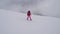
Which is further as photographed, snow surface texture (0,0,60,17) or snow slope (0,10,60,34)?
snow surface texture (0,0,60,17)

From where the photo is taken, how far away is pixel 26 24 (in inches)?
27.7

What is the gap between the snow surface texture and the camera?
84 cm

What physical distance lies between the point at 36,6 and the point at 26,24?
0.84ft

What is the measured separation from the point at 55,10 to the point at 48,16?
0.10 meters

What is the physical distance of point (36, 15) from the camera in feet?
2.59

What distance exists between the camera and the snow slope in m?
0.66

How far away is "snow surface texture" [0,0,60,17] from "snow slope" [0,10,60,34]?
10cm

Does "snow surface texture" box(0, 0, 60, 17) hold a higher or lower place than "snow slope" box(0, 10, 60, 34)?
higher

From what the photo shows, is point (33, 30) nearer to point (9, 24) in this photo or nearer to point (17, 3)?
point (9, 24)

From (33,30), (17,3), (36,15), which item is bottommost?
(33,30)

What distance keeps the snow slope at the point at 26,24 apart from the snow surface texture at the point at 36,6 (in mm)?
95

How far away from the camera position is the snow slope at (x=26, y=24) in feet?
2.15

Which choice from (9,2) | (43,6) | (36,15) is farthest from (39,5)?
(9,2)

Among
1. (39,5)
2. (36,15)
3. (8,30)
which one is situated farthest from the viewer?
(39,5)
